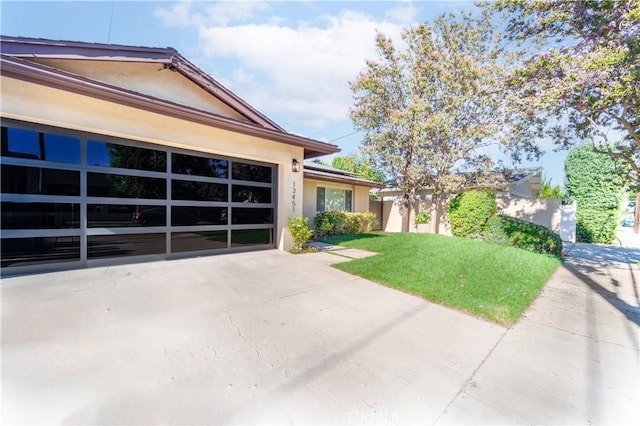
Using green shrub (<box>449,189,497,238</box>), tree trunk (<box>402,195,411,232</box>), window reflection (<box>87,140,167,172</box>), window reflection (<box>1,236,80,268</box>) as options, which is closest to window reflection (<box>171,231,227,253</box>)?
window reflection (<box>87,140,167,172</box>)

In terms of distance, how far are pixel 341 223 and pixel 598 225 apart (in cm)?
1238

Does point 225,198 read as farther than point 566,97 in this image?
Yes

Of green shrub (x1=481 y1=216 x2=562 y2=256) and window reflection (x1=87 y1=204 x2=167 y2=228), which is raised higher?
window reflection (x1=87 y1=204 x2=167 y2=228)

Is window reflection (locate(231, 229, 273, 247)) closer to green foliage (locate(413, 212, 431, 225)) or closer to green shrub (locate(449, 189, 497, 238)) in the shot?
green shrub (locate(449, 189, 497, 238))

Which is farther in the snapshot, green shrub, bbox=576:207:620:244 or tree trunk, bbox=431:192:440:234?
tree trunk, bbox=431:192:440:234

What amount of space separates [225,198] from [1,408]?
18.6 ft

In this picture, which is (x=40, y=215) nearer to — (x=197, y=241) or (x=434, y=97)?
(x=197, y=241)

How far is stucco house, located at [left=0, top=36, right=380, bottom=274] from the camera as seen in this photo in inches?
185

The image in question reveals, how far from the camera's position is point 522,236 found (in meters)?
9.58

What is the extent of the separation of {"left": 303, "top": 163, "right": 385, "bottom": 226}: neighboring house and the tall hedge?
31.8 ft

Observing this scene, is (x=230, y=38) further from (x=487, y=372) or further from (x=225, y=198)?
(x=487, y=372)

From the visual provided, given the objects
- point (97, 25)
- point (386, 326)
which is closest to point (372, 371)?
point (386, 326)

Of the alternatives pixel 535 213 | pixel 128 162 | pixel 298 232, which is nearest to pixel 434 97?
pixel 535 213

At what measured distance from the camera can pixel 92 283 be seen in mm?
4516
